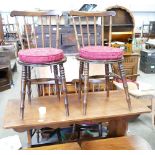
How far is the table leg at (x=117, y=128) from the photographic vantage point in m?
2.06

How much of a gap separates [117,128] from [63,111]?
2.07ft

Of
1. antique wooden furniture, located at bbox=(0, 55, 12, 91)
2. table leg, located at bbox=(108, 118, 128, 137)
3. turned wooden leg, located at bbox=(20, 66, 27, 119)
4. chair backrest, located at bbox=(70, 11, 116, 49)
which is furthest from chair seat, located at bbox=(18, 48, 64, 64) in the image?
antique wooden furniture, located at bbox=(0, 55, 12, 91)

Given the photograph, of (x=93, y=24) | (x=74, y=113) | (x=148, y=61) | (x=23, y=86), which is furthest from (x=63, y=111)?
(x=148, y=61)

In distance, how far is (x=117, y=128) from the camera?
2.11 metres

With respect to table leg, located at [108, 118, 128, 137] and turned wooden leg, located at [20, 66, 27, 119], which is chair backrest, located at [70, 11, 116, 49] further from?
table leg, located at [108, 118, 128, 137]

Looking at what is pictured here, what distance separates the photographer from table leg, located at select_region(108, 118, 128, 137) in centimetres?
206

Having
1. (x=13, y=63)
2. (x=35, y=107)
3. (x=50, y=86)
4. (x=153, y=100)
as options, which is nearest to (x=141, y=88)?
(x=153, y=100)

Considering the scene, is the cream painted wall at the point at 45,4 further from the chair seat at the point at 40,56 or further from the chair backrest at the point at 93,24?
the chair seat at the point at 40,56

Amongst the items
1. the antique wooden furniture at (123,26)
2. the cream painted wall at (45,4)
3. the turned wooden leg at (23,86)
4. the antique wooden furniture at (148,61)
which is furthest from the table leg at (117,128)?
the cream painted wall at (45,4)

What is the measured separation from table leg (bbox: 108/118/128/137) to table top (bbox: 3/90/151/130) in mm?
222

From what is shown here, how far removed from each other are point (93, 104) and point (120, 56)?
0.48m

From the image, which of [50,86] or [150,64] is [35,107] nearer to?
[50,86]

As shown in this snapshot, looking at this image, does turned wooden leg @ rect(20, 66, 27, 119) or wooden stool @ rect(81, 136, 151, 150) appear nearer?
turned wooden leg @ rect(20, 66, 27, 119)

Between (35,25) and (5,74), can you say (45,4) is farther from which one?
(35,25)
